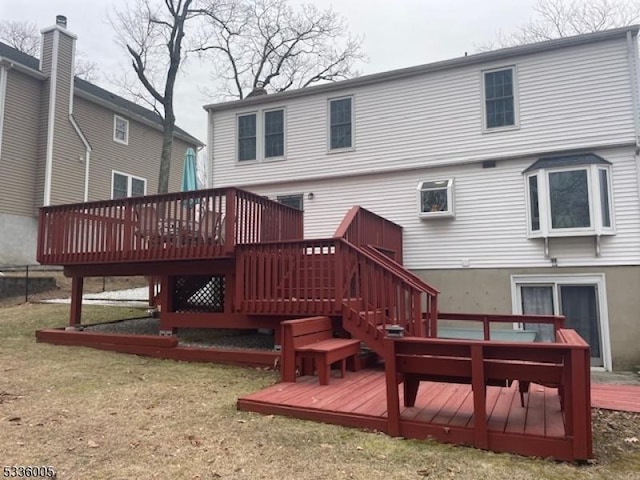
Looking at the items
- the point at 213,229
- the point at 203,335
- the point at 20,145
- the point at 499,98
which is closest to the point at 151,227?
the point at 213,229

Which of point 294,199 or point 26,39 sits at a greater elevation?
point 26,39

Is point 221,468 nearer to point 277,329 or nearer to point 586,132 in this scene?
point 277,329

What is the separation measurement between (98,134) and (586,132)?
17.6 metres

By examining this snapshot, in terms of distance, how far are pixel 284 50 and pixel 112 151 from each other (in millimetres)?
9598

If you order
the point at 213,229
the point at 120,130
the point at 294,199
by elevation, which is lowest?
the point at 213,229

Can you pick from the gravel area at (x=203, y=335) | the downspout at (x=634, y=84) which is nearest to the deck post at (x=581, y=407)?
the gravel area at (x=203, y=335)

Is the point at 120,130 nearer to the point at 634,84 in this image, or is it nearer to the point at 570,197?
the point at 570,197

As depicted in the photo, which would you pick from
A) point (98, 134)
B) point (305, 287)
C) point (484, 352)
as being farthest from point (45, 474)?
point (98, 134)

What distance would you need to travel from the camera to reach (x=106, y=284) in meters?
17.0

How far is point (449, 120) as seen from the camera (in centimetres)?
1058

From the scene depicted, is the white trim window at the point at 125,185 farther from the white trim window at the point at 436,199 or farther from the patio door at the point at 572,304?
the patio door at the point at 572,304

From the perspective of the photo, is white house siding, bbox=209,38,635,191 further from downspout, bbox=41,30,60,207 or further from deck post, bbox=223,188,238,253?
downspout, bbox=41,30,60,207

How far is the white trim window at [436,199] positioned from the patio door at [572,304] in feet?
6.69

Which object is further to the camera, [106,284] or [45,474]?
[106,284]
